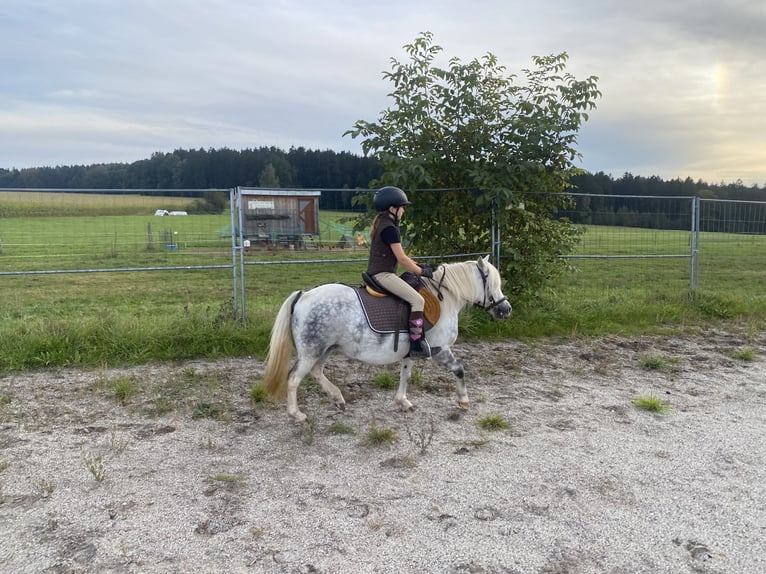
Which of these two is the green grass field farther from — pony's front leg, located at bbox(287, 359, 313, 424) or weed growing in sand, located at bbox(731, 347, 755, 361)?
pony's front leg, located at bbox(287, 359, 313, 424)

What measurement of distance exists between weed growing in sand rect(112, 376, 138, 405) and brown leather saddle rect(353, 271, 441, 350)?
2.58m

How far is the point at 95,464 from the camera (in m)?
3.92

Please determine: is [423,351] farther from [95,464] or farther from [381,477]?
[95,464]

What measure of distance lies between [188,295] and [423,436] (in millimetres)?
8877

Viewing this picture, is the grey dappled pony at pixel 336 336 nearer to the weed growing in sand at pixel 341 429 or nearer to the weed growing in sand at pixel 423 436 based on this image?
the weed growing in sand at pixel 341 429

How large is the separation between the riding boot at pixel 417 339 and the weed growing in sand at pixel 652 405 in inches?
85.2

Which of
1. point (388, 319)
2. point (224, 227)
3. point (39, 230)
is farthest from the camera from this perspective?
point (224, 227)

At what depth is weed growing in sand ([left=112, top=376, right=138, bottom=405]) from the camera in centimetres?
531

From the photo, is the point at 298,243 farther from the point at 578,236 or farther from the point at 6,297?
the point at 6,297

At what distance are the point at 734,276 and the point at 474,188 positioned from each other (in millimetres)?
10495

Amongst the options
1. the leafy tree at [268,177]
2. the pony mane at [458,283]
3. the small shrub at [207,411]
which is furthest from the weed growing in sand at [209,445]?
the leafy tree at [268,177]

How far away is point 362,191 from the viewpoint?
8.09 meters

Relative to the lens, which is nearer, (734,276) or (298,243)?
(298,243)

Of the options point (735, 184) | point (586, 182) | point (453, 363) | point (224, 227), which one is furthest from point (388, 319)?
point (735, 184)
